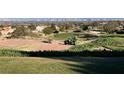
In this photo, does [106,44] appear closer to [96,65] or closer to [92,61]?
[92,61]

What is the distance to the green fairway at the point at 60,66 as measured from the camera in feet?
52.5

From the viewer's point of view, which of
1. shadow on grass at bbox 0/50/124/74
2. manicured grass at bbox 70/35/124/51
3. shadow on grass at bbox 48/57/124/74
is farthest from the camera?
manicured grass at bbox 70/35/124/51

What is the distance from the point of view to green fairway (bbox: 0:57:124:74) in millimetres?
16000

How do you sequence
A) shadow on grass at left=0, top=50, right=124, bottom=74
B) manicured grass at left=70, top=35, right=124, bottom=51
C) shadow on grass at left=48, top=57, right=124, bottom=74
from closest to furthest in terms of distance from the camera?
shadow on grass at left=48, top=57, right=124, bottom=74 → shadow on grass at left=0, top=50, right=124, bottom=74 → manicured grass at left=70, top=35, right=124, bottom=51

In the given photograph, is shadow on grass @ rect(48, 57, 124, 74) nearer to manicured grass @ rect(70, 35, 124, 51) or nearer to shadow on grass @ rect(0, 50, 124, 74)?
shadow on grass @ rect(0, 50, 124, 74)

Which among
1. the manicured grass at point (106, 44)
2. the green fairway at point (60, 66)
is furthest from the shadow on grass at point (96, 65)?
the manicured grass at point (106, 44)

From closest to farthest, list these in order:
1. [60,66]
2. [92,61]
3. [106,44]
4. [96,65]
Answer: [60,66] → [96,65] → [92,61] → [106,44]

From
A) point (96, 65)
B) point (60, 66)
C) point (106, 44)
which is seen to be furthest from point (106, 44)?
point (60, 66)

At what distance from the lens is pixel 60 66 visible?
651 inches

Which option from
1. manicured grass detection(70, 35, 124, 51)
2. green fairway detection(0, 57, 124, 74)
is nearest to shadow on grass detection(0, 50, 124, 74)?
green fairway detection(0, 57, 124, 74)

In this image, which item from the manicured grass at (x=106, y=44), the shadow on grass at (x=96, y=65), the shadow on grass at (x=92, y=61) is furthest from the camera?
the manicured grass at (x=106, y=44)

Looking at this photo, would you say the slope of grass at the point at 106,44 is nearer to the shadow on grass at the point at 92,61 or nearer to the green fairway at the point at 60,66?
the shadow on grass at the point at 92,61

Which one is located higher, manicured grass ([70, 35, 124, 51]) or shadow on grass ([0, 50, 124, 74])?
shadow on grass ([0, 50, 124, 74])
